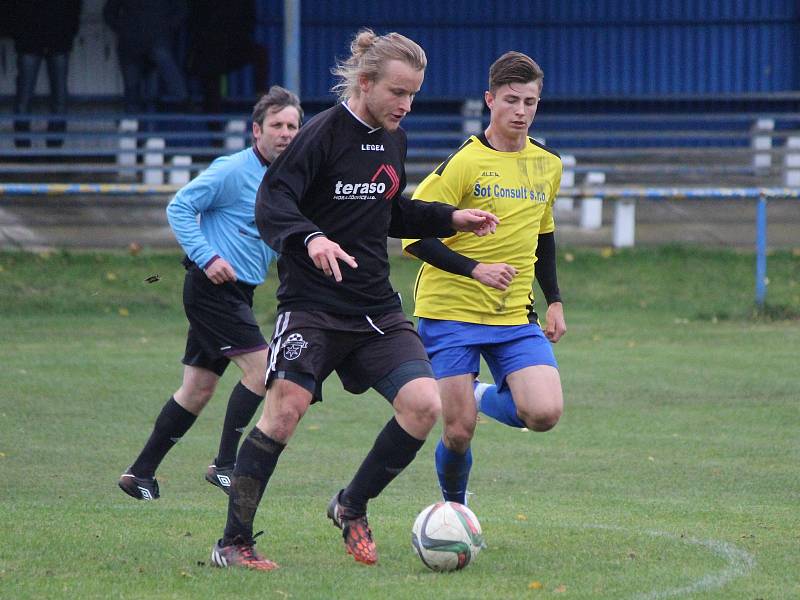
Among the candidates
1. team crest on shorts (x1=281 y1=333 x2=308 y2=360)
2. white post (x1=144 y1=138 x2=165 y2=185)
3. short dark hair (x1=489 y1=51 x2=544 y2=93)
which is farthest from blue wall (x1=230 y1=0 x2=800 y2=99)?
team crest on shorts (x1=281 y1=333 x2=308 y2=360)

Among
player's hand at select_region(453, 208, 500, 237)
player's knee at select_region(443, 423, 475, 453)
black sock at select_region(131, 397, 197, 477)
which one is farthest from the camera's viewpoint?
black sock at select_region(131, 397, 197, 477)

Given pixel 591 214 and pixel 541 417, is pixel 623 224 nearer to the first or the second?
pixel 591 214

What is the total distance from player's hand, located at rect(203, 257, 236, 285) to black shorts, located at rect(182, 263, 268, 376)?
240 mm

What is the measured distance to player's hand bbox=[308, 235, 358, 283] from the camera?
16.0 ft

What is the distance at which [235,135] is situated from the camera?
62.5 ft

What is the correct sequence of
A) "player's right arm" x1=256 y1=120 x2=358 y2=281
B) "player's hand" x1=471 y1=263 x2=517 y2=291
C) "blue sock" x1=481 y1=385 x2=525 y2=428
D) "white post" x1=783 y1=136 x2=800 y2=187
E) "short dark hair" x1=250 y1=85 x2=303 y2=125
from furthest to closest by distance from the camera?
"white post" x1=783 y1=136 x2=800 y2=187 < "short dark hair" x1=250 y1=85 x2=303 y2=125 < "blue sock" x1=481 y1=385 x2=525 y2=428 < "player's hand" x1=471 y1=263 x2=517 y2=291 < "player's right arm" x1=256 y1=120 x2=358 y2=281

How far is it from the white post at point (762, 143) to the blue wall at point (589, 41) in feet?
5.90

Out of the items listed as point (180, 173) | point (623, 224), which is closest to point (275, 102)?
point (623, 224)

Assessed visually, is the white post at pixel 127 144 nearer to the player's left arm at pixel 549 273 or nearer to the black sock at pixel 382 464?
the player's left arm at pixel 549 273

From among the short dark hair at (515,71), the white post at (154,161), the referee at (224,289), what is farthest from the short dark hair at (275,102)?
the white post at (154,161)

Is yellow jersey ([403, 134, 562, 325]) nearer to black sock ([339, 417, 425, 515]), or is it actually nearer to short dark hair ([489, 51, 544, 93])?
short dark hair ([489, 51, 544, 93])

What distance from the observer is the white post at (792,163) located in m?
20.2

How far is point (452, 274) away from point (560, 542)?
1.28 metres

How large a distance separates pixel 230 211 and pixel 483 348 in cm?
183
